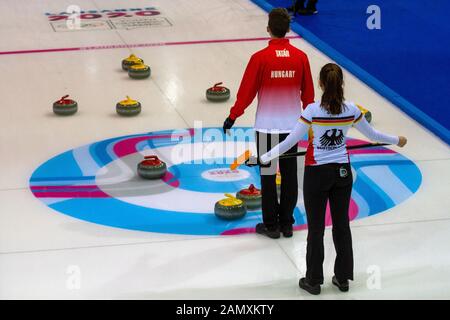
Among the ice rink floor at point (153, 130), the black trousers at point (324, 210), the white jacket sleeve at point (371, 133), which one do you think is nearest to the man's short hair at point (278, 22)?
the white jacket sleeve at point (371, 133)

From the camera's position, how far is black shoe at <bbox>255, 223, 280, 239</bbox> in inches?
303

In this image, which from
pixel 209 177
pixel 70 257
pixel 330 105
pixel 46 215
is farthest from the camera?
pixel 209 177

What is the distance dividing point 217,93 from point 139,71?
1.39m

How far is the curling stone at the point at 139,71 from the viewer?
1209cm

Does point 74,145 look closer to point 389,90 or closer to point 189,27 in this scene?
point 389,90

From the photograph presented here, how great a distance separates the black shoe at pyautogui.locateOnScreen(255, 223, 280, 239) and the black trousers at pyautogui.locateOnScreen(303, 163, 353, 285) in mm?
936

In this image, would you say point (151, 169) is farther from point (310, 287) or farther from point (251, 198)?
point (310, 287)

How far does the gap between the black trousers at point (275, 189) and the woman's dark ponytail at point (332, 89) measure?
1111 mm

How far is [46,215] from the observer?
816 centimetres

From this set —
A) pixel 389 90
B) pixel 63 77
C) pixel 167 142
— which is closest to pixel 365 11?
pixel 389 90

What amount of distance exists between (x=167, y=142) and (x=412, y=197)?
2.65 metres

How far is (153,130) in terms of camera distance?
10.3 m

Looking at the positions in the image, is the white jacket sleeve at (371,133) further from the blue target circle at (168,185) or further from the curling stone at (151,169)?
the curling stone at (151,169)

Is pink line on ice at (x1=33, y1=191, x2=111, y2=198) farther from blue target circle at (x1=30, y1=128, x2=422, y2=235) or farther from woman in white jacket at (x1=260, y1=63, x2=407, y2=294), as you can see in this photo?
woman in white jacket at (x1=260, y1=63, x2=407, y2=294)
